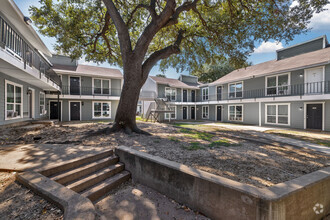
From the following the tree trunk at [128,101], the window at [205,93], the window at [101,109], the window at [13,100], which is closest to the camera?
the tree trunk at [128,101]

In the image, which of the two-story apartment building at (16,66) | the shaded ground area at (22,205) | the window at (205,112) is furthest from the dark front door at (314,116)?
the two-story apartment building at (16,66)

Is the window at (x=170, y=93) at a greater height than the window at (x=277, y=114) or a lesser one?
greater

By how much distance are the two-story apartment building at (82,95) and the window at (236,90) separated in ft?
46.7

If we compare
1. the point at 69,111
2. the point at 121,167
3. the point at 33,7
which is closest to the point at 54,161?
the point at 121,167

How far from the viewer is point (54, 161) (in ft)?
12.4

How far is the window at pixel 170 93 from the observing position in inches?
921

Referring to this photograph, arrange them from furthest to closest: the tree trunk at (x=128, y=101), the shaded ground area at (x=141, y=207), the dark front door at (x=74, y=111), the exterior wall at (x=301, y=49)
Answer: the dark front door at (x=74, y=111) < the exterior wall at (x=301, y=49) < the tree trunk at (x=128, y=101) < the shaded ground area at (x=141, y=207)

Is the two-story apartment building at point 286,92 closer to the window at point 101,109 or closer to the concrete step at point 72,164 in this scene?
the concrete step at point 72,164

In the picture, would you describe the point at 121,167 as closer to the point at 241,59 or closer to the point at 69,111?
the point at 241,59

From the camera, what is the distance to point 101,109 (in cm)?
1916

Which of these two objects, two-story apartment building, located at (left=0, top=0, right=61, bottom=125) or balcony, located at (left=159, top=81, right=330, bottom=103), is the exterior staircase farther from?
balcony, located at (left=159, top=81, right=330, bottom=103)

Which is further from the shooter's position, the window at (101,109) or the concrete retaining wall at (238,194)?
the window at (101,109)

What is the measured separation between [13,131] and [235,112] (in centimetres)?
2010

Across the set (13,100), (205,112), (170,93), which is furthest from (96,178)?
(205,112)
